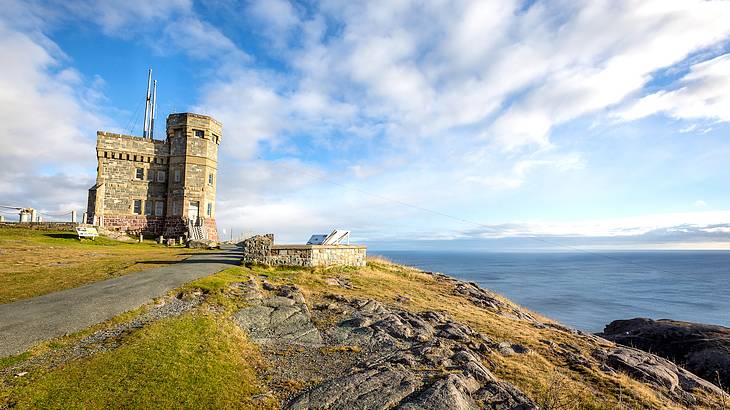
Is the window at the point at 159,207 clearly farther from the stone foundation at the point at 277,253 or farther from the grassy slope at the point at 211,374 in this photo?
the grassy slope at the point at 211,374

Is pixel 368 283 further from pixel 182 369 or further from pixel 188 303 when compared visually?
pixel 182 369

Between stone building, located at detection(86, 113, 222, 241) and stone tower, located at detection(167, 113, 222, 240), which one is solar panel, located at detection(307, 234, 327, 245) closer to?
stone building, located at detection(86, 113, 222, 241)

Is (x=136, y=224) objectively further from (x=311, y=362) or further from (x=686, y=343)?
(x=686, y=343)

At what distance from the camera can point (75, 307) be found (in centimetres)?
1046

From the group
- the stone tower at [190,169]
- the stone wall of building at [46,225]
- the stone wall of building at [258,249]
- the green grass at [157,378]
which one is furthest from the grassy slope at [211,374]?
the stone wall of building at [46,225]

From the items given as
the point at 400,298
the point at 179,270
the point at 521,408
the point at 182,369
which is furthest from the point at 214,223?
the point at 521,408

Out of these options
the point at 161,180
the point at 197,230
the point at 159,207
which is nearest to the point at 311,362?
the point at 197,230

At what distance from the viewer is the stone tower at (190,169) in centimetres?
3753

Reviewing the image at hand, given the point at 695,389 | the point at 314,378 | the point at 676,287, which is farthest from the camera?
the point at 676,287

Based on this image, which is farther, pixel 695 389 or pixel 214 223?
pixel 214 223

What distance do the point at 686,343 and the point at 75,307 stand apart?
93.1 ft

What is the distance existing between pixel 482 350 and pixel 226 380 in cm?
702

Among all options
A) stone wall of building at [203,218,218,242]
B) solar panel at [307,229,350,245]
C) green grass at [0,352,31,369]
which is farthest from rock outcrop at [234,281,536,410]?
stone wall of building at [203,218,218,242]

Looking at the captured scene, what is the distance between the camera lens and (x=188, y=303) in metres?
11.6
